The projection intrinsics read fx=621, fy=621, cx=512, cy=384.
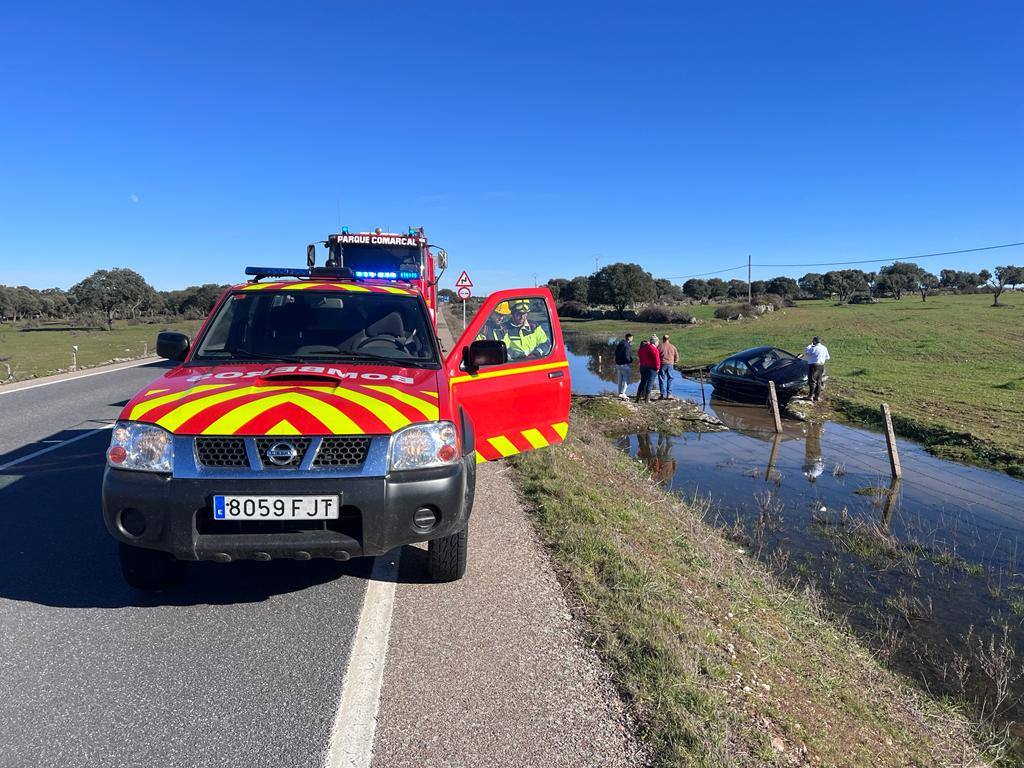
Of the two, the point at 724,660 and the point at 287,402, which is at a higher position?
the point at 287,402

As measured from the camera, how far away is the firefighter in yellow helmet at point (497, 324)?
230 inches

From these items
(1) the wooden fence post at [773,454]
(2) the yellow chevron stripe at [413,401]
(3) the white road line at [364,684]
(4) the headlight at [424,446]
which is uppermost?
(2) the yellow chevron stripe at [413,401]

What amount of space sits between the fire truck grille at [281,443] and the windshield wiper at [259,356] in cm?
114

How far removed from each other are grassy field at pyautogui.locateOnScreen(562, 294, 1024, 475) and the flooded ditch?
3.71 feet

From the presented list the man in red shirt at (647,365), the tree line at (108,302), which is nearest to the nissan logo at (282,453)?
the man in red shirt at (647,365)

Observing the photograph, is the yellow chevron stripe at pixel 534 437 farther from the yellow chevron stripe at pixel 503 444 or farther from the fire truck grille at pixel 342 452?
the fire truck grille at pixel 342 452

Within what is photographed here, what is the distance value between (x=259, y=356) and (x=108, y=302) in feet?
233

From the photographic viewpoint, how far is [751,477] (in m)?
11.3

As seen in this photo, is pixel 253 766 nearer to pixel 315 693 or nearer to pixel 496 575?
pixel 315 693

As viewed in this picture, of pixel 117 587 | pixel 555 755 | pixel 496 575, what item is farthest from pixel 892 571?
pixel 117 587

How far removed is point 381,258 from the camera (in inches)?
512

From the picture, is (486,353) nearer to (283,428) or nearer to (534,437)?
(534,437)

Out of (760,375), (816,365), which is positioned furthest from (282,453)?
(816,365)

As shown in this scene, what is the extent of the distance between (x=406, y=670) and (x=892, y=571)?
20.4 feet
